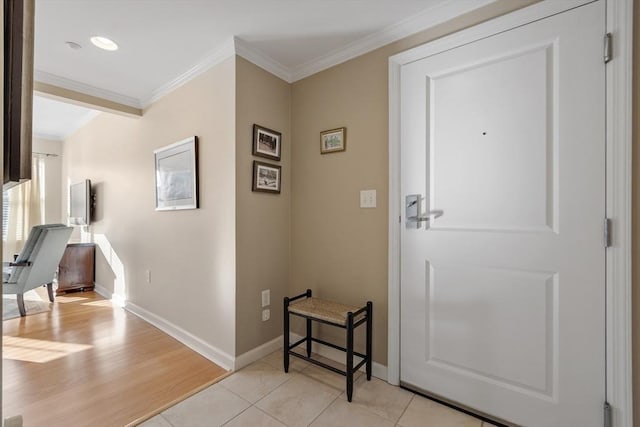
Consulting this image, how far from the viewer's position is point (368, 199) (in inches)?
80.9

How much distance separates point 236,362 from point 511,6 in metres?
2.59

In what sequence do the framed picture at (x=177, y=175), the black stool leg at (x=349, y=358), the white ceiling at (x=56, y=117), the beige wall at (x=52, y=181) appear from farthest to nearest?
the beige wall at (x=52, y=181), the white ceiling at (x=56, y=117), the framed picture at (x=177, y=175), the black stool leg at (x=349, y=358)

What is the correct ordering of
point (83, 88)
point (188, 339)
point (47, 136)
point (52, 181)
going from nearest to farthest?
point (188, 339) < point (83, 88) < point (47, 136) < point (52, 181)

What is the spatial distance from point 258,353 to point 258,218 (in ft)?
3.18

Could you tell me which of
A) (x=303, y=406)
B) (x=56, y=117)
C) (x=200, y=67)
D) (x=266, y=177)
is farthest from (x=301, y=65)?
(x=56, y=117)

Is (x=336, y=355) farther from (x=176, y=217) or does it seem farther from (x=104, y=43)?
(x=104, y=43)

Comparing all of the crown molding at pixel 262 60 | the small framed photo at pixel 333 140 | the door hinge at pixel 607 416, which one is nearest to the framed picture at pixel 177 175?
the crown molding at pixel 262 60

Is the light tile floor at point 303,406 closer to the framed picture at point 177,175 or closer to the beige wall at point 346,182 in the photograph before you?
the beige wall at point 346,182

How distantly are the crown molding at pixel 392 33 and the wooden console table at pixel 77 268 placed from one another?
3627 mm

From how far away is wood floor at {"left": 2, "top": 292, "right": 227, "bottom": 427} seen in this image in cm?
170

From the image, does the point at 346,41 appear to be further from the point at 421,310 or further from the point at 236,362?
the point at 236,362

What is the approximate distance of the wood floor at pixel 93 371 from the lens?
170cm

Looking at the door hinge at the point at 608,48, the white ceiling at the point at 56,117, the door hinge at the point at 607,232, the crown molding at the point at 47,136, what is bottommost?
the door hinge at the point at 607,232

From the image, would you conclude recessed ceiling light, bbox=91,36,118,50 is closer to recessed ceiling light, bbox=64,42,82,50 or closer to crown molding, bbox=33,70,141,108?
recessed ceiling light, bbox=64,42,82,50
